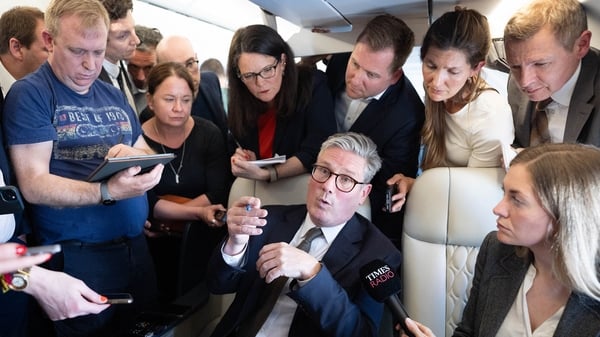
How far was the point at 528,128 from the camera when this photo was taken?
2.24 meters

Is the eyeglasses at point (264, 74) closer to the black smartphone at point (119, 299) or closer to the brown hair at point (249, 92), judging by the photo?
the brown hair at point (249, 92)

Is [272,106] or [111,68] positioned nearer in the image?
[272,106]

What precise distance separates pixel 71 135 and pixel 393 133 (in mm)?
1326

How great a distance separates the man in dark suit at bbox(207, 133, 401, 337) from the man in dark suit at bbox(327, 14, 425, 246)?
27cm

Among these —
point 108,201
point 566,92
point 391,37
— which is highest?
point 391,37

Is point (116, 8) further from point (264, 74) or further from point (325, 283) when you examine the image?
point (325, 283)

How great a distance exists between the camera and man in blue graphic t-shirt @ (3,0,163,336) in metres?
1.80

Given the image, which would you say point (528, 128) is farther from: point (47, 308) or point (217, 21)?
point (217, 21)

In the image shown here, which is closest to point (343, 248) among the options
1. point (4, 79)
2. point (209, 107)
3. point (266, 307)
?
point (266, 307)

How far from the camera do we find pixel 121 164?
1704 mm

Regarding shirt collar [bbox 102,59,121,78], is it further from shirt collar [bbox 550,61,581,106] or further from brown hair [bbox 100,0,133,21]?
shirt collar [bbox 550,61,581,106]

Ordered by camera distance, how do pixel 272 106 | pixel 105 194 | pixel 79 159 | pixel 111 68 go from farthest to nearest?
pixel 111 68, pixel 272 106, pixel 79 159, pixel 105 194

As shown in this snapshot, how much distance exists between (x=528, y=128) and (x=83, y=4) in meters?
1.86

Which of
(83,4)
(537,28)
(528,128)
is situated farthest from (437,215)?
(83,4)
